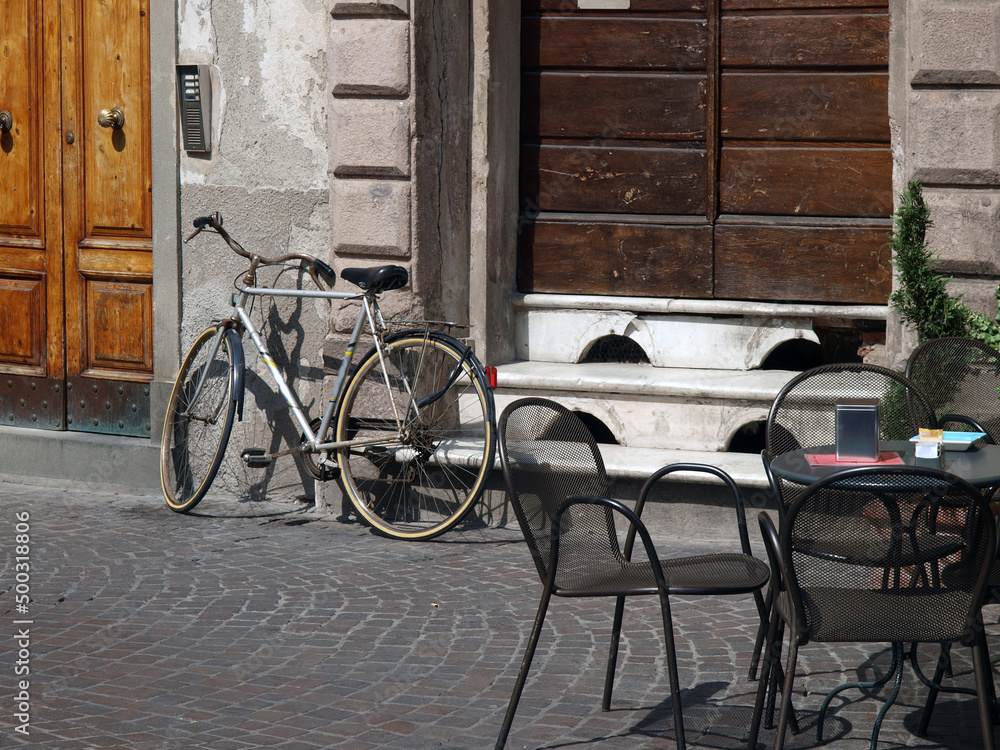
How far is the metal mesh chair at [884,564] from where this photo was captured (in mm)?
2828

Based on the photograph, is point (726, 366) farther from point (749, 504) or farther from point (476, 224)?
point (476, 224)

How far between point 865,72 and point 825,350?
150 centimetres

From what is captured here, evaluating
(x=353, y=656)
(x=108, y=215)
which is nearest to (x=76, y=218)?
(x=108, y=215)

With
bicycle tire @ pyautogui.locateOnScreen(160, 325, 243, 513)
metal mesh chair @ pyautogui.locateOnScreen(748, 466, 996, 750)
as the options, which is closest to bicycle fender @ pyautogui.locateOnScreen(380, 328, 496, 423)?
bicycle tire @ pyautogui.locateOnScreen(160, 325, 243, 513)

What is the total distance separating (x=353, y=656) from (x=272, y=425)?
2.66 metres

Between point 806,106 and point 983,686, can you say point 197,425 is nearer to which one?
point 806,106

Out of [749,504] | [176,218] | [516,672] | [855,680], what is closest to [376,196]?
[176,218]

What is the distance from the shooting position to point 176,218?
6918 millimetres

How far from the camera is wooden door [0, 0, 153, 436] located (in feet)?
23.3

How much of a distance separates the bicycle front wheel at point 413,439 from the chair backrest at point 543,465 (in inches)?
77.5

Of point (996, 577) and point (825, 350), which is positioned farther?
point (825, 350)

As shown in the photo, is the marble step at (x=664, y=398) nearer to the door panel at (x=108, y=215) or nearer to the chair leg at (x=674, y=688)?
the door panel at (x=108, y=215)

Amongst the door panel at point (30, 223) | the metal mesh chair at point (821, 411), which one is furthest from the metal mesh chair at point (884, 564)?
the door panel at point (30, 223)

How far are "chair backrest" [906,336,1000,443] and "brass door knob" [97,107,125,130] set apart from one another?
480cm
